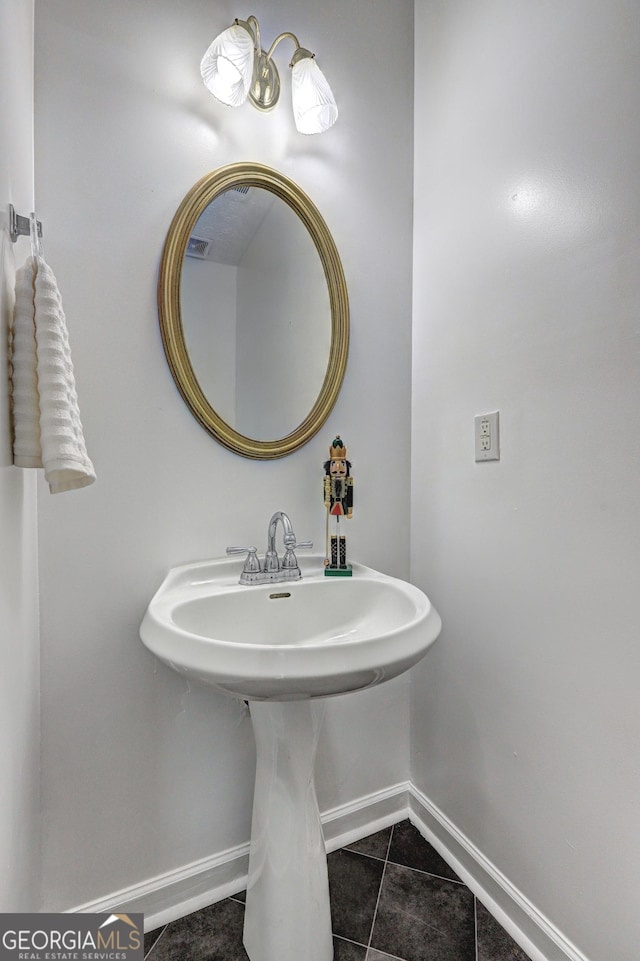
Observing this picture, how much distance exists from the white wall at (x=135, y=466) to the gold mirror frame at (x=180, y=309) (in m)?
0.03

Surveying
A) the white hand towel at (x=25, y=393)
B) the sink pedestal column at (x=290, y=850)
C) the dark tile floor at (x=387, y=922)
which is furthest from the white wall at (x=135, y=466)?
the white hand towel at (x=25, y=393)

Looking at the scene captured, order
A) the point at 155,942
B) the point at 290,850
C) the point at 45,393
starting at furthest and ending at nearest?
the point at 155,942 → the point at 290,850 → the point at 45,393

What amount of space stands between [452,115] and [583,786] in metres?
1.62

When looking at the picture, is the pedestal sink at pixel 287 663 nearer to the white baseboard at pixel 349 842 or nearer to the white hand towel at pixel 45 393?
the white baseboard at pixel 349 842

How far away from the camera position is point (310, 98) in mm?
1201

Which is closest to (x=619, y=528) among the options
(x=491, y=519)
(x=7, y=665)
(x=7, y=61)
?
(x=491, y=519)

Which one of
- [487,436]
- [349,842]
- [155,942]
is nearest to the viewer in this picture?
[155,942]

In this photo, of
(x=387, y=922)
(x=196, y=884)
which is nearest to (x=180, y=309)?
(x=196, y=884)

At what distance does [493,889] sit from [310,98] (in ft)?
6.46

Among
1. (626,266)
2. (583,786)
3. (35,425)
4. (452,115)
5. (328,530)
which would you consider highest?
(452,115)

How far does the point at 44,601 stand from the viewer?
988 mm

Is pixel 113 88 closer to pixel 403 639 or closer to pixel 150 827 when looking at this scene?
pixel 403 639

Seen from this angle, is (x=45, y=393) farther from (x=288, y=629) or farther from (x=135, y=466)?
(x=288, y=629)

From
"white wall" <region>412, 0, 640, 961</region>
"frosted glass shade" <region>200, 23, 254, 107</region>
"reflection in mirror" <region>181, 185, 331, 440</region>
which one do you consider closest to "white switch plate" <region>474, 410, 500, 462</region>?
"white wall" <region>412, 0, 640, 961</region>
